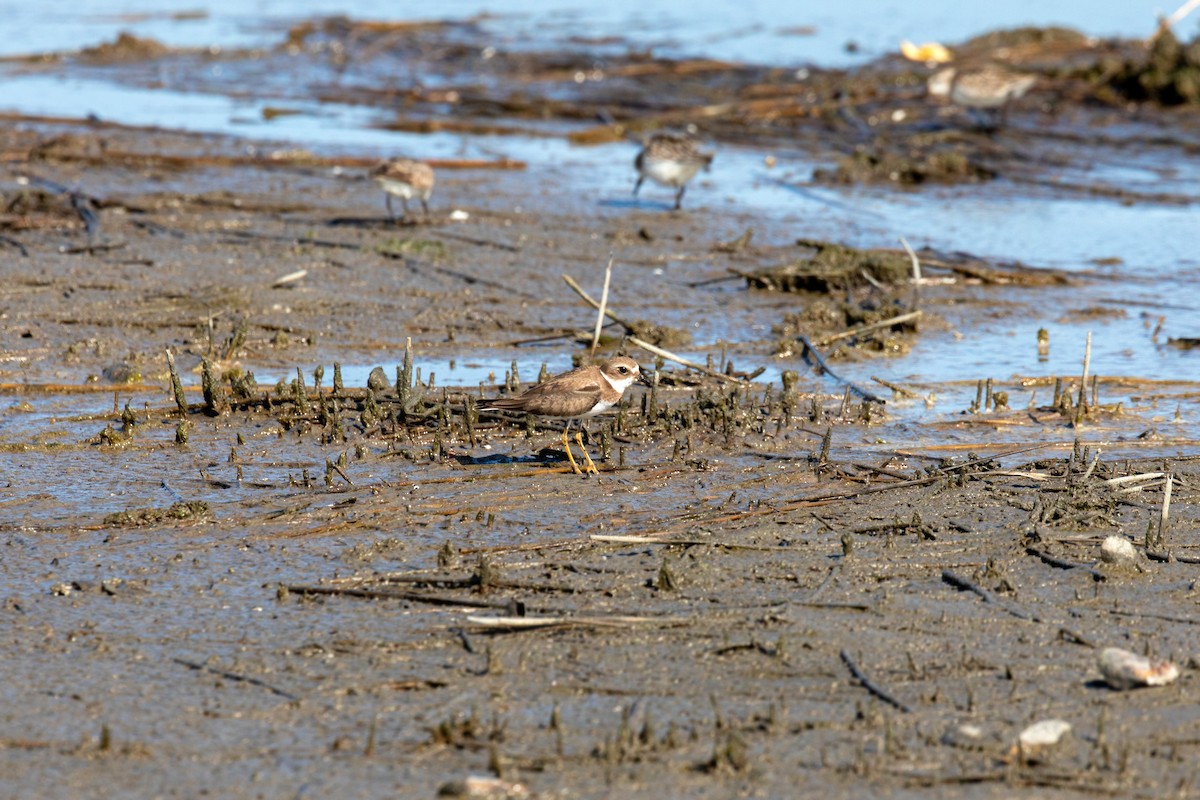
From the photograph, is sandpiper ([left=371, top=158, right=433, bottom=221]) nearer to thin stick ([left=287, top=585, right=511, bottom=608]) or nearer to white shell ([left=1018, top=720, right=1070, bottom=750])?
thin stick ([left=287, top=585, right=511, bottom=608])

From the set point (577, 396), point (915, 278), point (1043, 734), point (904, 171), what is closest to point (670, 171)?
point (904, 171)

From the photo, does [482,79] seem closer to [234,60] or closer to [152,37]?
[234,60]

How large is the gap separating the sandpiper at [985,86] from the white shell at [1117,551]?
43.9 feet

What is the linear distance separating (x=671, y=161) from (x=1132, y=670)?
32.0ft

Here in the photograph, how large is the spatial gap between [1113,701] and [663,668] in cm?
150

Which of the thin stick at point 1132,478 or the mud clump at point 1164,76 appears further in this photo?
the mud clump at point 1164,76

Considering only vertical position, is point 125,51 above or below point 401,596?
above

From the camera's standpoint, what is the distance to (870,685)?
4.88 metres

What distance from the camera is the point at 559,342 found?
970 centimetres

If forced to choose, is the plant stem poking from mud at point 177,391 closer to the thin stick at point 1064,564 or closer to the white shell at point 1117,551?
the thin stick at point 1064,564

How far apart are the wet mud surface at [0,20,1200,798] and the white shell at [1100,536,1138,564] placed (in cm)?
6

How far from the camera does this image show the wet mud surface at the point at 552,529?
4551 millimetres

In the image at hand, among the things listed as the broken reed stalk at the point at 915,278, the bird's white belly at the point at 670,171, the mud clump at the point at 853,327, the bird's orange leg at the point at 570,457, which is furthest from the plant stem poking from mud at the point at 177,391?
the bird's white belly at the point at 670,171

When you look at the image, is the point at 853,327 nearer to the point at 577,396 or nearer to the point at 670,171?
the point at 577,396
